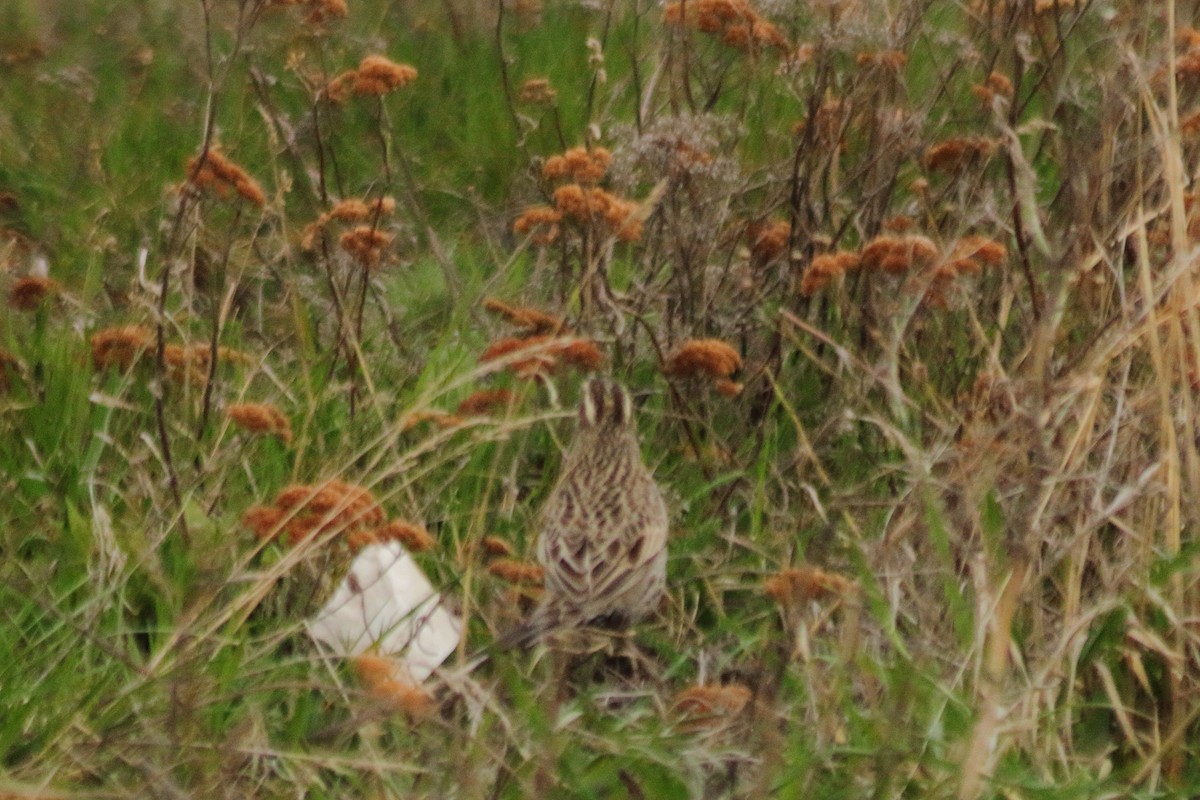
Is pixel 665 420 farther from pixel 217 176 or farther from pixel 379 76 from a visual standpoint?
pixel 217 176

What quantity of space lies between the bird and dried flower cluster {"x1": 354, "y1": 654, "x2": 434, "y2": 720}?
0.60 meters

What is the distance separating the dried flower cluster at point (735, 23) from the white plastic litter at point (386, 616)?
1.78 metres

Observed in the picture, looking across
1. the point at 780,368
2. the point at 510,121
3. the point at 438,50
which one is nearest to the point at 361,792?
the point at 780,368

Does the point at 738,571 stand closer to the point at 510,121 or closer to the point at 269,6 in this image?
the point at 269,6

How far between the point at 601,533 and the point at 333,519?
0.65m

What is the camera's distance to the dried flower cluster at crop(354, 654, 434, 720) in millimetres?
3377

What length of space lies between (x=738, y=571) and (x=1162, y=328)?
108 centimetres

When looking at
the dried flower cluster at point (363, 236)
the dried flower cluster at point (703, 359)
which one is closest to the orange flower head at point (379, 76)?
the dried flower cluster at point (363, 236)

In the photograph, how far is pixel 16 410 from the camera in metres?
4.98

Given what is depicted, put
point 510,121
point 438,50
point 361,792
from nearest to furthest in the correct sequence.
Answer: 1. point 361,792
2. point 510,121
3. point 438,50

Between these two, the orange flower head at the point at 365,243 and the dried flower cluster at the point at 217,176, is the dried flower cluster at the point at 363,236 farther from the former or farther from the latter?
the dried flower cluster at the point at 217,176

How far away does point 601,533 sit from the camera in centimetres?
452

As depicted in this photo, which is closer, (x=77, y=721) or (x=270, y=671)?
(x=77, y=721)

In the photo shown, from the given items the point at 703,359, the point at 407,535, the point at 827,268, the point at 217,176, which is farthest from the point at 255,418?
the point at 827,268
